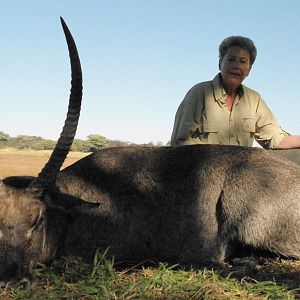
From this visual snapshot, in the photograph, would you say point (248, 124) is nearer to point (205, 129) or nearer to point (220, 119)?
point (220, 119)

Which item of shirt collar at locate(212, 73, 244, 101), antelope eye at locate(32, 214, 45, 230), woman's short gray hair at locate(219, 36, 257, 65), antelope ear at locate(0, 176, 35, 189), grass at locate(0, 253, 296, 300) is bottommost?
grass at locate(0, 253, 296, 300)

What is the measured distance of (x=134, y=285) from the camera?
3.94m

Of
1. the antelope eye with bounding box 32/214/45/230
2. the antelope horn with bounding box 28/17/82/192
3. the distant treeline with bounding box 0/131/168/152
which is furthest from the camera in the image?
the distant treeline with bounding box 0/131/168/152

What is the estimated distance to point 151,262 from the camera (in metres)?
4.91

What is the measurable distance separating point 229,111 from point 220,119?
0.19 m

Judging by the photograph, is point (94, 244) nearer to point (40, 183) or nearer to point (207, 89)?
point (40, 183)

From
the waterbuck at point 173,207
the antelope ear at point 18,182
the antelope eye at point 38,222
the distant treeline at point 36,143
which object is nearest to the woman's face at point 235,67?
the waterbuck at point 173,207

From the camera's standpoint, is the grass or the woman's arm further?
the woman's arm

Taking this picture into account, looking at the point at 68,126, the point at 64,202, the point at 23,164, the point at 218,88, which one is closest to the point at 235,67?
the point at 218,88

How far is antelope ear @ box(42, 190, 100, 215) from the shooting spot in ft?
14.8

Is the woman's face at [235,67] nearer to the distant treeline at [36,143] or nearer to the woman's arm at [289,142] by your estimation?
the woman's arm at [289,142]

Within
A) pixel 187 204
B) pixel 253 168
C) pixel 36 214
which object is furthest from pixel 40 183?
pixel 253 168

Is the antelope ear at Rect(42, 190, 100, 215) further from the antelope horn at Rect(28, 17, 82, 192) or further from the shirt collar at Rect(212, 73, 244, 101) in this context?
the shirt collar at Rect(212, 73, 244, 101)

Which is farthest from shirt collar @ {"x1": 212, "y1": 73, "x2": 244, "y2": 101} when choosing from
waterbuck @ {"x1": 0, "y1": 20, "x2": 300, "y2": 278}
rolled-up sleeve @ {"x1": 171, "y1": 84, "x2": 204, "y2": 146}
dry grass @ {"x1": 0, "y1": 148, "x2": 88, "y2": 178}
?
dry grass @ {"x1": 0, "y1": 148, "x2": 88, "y2": 178}
